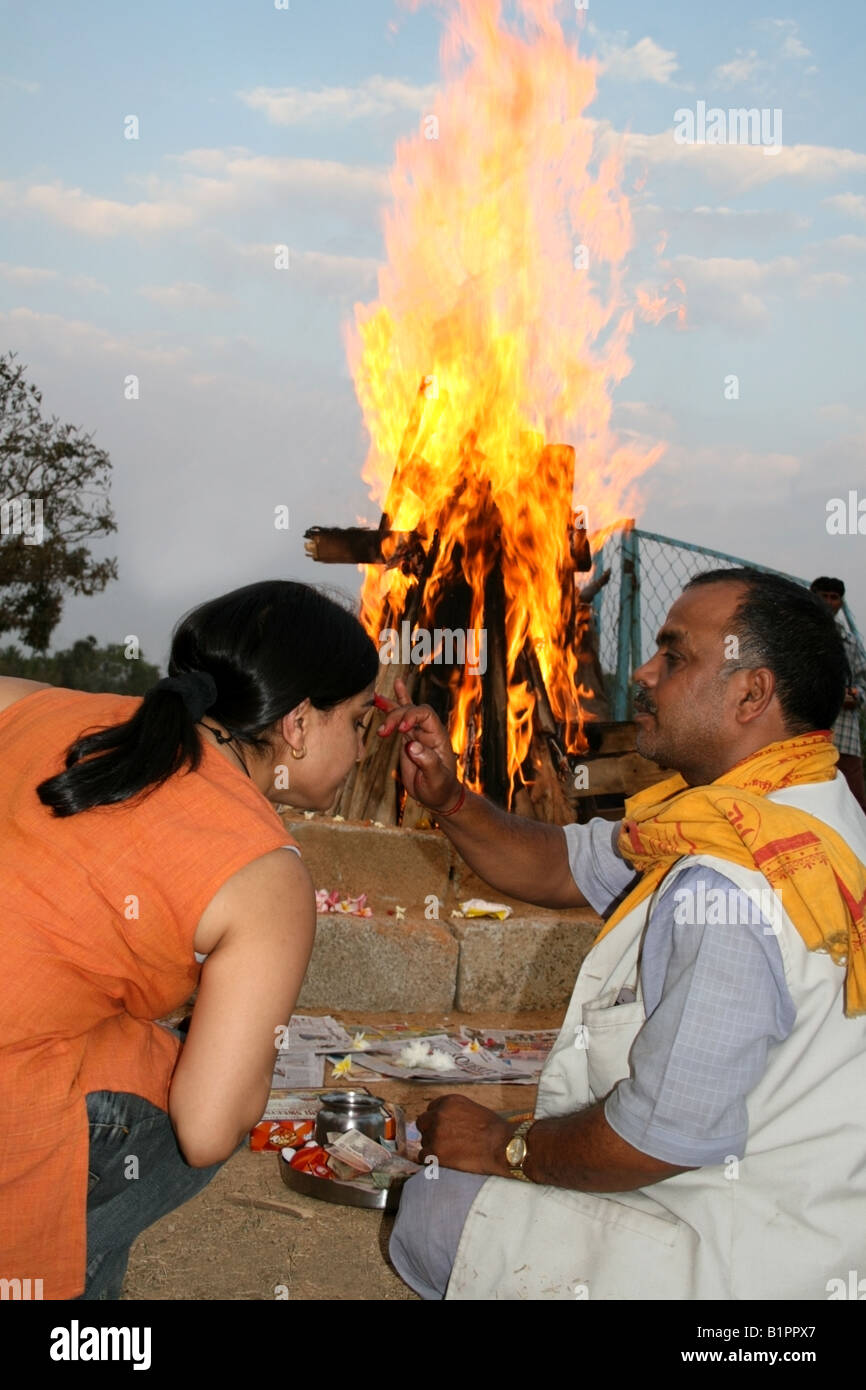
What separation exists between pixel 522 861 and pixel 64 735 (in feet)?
5.33

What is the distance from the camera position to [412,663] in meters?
8.59

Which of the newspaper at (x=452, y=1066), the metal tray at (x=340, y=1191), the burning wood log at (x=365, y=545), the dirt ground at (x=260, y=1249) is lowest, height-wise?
the newspaper at (x=452, y=1066)

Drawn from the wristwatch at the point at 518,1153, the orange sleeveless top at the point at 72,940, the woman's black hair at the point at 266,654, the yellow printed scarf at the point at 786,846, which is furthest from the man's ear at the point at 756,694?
the orange sleeveless top at the point at 72,940

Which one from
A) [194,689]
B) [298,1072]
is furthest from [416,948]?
[194,689]

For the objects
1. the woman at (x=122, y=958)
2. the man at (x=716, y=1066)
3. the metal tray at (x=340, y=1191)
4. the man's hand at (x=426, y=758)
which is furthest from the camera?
the metal tray at (x=340, y=1191)

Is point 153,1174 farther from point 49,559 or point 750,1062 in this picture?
point 49,559

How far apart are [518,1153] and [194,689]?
1.15 meters

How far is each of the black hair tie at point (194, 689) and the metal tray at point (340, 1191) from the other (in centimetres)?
190

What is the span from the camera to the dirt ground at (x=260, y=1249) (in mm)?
3164

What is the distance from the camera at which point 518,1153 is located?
2393mm

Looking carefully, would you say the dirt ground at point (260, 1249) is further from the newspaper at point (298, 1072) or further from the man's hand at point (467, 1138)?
the man's hand at point (467, 1138)

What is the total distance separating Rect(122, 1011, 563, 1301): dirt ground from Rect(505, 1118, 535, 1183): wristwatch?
3.45 ft

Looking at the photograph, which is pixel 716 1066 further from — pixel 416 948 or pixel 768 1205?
pixel 416 948
